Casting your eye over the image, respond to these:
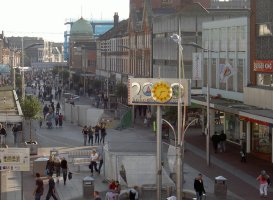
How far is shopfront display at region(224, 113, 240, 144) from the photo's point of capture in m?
46.4

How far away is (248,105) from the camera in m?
42.8

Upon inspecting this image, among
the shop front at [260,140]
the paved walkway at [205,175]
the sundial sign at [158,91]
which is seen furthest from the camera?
the shop front at [260,140]

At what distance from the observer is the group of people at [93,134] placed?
153ft

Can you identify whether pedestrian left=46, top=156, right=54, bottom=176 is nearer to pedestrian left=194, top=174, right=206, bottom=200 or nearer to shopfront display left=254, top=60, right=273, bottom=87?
pedestrian left=194, top=174, right=206, bottom=200

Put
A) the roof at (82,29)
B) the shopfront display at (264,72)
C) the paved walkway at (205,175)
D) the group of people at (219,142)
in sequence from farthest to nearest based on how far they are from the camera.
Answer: the roof at (82,29) → the group of people at (219,142) → the shopfront display at (264,72) → the paved walkway at (205,175)

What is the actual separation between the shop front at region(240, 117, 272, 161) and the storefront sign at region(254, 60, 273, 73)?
3246 mm

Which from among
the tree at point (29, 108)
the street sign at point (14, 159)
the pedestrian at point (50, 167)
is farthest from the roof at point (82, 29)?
the street sign at point (14, 159)

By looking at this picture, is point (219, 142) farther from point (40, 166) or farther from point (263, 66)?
point (40, 166)

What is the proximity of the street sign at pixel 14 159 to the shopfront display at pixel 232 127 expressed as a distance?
23.0m

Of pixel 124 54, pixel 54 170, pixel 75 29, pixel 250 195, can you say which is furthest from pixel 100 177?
pixel 75 29

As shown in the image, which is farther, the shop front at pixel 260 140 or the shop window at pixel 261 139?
the shop window at pixel 261 139

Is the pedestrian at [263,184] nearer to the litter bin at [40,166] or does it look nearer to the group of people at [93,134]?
the litter bin at [40,166]

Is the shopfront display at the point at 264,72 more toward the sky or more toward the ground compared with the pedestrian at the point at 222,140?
more toward the sky

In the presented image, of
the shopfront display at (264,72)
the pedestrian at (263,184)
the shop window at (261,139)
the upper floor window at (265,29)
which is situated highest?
the upper floor window at (265,29)
